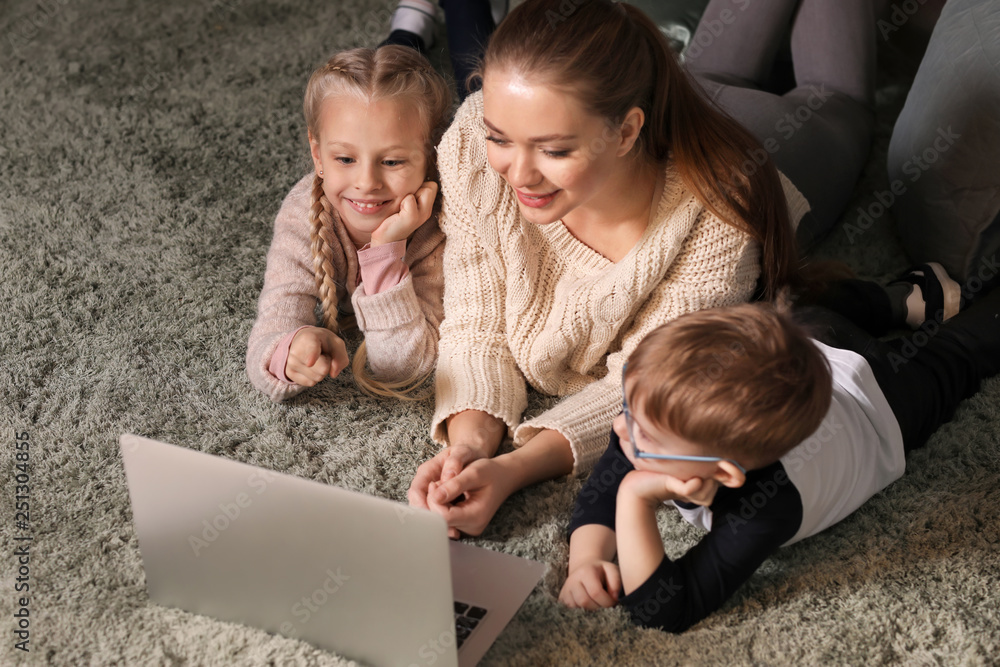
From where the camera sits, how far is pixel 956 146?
51.8 inches

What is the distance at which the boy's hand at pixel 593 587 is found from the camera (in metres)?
Answer: 0.94

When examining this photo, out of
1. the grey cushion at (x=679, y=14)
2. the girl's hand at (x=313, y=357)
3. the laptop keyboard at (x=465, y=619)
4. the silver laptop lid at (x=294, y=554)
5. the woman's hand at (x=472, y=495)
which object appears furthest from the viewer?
the grey cushion at (x=679, y=14)

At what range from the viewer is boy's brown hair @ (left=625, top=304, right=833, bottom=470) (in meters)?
0.80

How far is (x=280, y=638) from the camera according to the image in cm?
89

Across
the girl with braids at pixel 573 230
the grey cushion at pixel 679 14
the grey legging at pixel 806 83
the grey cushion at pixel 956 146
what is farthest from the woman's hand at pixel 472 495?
the grey cushion at pixel 679 14

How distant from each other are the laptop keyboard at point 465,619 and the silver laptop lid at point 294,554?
6cm

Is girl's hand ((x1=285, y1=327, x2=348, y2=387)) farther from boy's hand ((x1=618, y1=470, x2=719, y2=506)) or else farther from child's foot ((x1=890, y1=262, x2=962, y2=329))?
child's foot ((x1=890, y1=262, x2=962, y2=329))

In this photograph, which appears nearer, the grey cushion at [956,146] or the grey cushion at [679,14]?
the grey cushion at [956,146]

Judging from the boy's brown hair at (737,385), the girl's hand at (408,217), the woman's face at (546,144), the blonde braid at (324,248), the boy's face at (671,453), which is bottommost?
the blonde braid at (324,248)

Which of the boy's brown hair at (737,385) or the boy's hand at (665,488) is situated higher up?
the boy's brown hair at (737,385)

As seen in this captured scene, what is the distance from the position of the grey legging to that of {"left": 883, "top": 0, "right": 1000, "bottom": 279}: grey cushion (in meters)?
0.09

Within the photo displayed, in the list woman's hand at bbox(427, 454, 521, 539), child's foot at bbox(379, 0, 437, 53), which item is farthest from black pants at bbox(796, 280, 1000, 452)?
child's foot at bbox(379, 0, 437, 53)

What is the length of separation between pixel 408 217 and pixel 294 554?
20.3 inches

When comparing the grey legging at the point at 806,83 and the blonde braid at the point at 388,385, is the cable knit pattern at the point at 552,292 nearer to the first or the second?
the blonde braid at the point at 388,385
